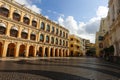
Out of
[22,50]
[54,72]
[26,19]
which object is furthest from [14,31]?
[54,72]

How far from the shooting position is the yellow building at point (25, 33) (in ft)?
88.6

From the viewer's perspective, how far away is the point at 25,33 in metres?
32.4

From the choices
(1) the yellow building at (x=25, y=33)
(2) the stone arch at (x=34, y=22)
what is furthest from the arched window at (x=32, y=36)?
(2) the stone arch at (x=34, y=22)

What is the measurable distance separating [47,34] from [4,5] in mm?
17603

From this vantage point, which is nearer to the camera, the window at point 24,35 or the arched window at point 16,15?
the arched window at point 16,15

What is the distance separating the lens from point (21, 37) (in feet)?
103

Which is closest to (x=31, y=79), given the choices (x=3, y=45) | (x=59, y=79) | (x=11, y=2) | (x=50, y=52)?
(x=59, y=79)

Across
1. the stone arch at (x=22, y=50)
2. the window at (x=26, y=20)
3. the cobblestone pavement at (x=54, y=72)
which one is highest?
the window at (x=26, y=20)

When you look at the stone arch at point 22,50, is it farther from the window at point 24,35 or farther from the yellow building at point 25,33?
the window at point 24,35

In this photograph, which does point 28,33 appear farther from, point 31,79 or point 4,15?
point 31,79

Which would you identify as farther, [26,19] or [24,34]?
[26,19]

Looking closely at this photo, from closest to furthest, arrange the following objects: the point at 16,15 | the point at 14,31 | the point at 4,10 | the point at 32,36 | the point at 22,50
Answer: the point at 4,10 → the point at 14,31 → the point at 16,15 → the point at 22,50 → the point at 32,36

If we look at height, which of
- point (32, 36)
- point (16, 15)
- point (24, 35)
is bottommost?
point (24, 35)

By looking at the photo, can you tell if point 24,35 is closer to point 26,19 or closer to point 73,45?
point 26,19
